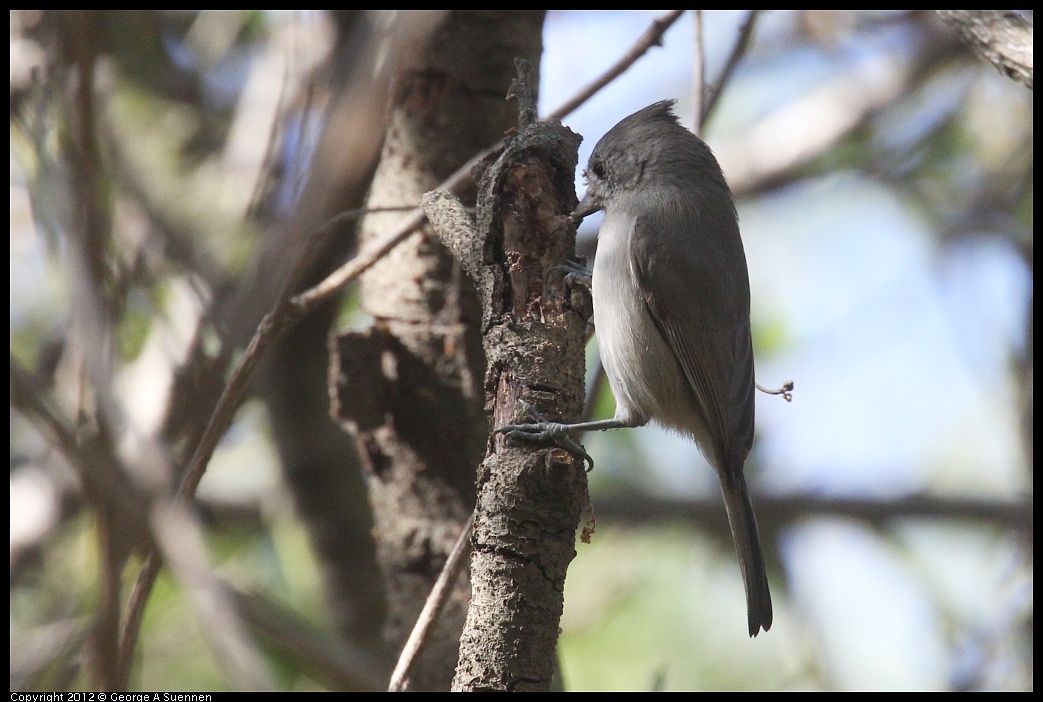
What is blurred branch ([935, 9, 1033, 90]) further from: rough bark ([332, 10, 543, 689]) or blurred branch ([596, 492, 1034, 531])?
blurred branch ([596, 492, 1034, 531])

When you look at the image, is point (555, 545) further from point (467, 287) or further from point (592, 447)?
point (592, 447)

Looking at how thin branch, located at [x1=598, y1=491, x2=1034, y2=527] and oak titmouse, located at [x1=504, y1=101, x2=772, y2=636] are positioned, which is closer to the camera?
oak titmouse, located at [x1=504, y1=101, x2=772, y2=636]

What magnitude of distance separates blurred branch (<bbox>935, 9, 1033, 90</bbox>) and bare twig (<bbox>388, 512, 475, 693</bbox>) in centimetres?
190

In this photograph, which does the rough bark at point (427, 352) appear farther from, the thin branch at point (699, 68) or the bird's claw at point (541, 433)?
the bird's claw at point (541, 433)

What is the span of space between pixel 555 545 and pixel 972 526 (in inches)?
162

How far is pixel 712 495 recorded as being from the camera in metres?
5.12

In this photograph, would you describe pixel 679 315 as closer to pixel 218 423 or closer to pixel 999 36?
pixel 999 36

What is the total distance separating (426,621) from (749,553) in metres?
1.29

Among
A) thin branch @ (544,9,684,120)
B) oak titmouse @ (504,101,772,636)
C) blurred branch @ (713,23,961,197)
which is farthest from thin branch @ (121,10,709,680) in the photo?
blurred branch @ (713,23,961,197)

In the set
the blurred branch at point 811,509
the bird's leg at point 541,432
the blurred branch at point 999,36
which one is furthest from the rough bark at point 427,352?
the blurred branch at point 811,509

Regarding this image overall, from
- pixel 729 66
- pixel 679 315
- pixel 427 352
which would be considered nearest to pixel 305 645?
pixel 427 352

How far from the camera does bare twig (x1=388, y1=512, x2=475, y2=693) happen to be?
2.20 m

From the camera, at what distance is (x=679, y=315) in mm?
3277
